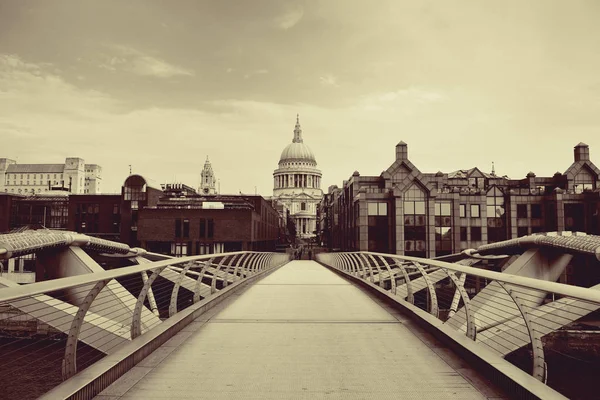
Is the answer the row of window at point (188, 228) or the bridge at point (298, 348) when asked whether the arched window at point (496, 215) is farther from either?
the bridge at point (298, 348)

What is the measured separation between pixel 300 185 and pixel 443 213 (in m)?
133

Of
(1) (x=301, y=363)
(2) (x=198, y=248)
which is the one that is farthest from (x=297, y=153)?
(1) (x=301, y=363)

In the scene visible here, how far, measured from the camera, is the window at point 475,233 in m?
47.4

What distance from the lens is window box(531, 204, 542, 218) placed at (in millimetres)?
49000

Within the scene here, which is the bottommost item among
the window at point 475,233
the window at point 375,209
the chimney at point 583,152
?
the window at point 475,233

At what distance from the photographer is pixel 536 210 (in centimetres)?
4916

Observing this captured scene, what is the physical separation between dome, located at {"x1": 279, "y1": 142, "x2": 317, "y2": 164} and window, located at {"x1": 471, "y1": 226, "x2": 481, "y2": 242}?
134m

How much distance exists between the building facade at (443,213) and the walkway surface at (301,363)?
124ft

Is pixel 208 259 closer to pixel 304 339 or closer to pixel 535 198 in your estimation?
pixel 304 339

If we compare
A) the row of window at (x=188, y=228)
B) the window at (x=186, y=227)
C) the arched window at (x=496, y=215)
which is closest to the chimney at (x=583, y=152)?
the arched window at (x=496, y=215)

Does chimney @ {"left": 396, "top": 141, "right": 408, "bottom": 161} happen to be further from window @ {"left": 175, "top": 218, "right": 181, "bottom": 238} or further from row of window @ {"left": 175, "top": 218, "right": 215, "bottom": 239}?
window @ {"left": 175, "top": 218, "right": 181, "bottom": 238}

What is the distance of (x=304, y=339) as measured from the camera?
7.26 meters

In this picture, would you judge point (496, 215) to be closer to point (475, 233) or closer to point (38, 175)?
point (475, 233)

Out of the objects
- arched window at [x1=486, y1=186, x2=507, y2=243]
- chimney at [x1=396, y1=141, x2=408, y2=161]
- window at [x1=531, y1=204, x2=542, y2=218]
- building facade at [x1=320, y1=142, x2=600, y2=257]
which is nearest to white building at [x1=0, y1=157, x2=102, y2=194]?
chimney at [x1=396, y1=141, x2=408, y2=161]
